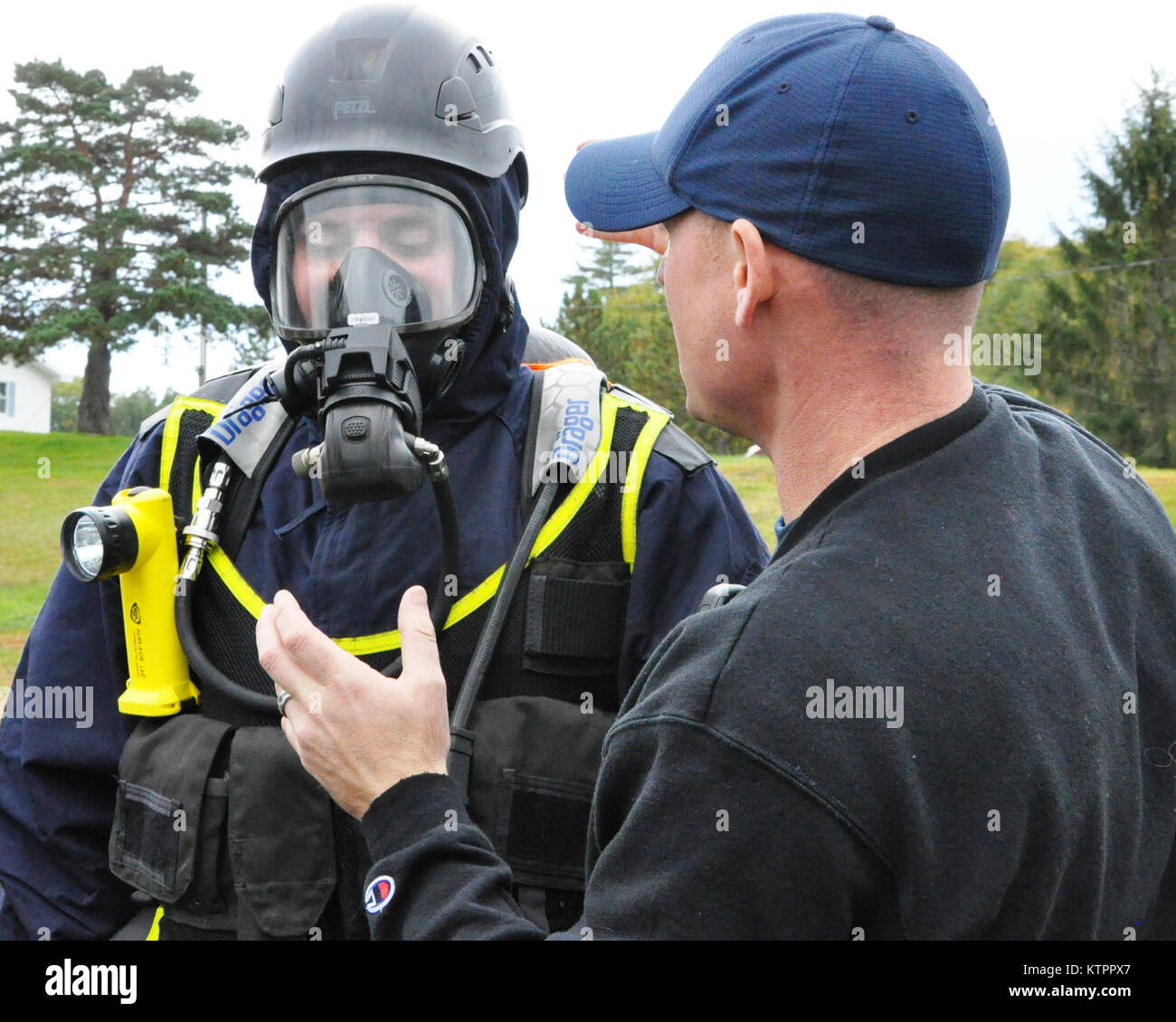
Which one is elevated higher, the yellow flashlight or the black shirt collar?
the black shirt collar

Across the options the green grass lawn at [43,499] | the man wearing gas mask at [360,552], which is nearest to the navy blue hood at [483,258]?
the man wearing gas mask at [360,552]

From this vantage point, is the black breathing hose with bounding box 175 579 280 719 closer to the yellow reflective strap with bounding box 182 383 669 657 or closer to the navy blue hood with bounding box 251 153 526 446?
the yellow reflective strap with bounding box 182 383 669 657

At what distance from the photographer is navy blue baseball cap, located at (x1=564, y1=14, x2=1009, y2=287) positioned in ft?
5.19

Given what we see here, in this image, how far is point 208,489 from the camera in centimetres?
251

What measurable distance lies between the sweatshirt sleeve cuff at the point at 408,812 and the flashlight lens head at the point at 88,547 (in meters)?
0.90

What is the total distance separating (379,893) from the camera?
169 centimetres

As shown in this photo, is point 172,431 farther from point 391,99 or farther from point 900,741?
point 900,741

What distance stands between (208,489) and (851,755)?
1.58m

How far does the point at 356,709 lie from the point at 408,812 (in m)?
0.17

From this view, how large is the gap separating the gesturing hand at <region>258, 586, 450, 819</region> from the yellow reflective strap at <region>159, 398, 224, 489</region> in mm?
831

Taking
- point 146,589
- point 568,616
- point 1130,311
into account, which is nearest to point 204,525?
point 146,589

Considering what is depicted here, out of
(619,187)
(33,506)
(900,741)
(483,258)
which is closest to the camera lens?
(900,741)

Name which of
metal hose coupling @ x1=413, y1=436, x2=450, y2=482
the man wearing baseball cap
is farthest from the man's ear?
metal hose coupling @ x1=413, y1=436, x2=450, y2=482

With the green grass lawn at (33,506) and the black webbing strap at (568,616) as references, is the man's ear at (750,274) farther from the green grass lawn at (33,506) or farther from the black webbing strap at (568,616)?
the green grass lawn at (33,506)
